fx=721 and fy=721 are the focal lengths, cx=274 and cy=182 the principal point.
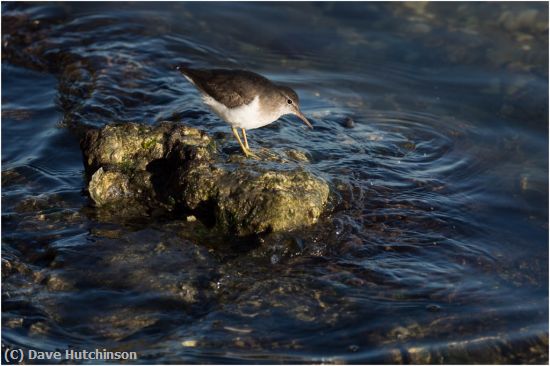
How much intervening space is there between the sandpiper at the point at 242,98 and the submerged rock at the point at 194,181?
0.47m

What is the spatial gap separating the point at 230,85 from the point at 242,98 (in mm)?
215

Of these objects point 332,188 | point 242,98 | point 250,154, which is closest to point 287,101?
point 242,98

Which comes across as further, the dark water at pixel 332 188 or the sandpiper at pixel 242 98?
the sandpiper at pixel 242 98

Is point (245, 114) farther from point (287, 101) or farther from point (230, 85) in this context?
point (287, 101)

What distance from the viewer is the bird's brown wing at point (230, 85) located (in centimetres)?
717

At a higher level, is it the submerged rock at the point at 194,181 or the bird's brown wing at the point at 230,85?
the bird's brown wing at the point at 230,85

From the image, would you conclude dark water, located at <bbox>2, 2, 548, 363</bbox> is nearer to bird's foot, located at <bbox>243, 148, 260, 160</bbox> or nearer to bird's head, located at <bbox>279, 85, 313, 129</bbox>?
bird's head, located at <bbox>279, 85, 313, 129</bbox>

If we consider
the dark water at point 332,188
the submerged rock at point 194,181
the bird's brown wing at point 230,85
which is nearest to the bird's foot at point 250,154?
Answer: the submerged rock at point 194,181

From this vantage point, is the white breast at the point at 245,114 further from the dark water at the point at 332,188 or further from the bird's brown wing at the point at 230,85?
the dark water at the point at 332,188

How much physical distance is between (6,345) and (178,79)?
5.33 metres

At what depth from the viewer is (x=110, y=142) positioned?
673 centimetres

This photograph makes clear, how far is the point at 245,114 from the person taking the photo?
709 cm

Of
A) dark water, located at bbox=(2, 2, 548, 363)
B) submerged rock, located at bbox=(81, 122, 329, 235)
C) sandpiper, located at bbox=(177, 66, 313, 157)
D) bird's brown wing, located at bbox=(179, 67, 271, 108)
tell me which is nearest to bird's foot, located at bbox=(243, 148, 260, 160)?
sandpiper, located at bbox=(177, 66, 313, 157)

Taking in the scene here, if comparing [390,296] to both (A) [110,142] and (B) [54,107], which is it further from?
(B) [54,107]
